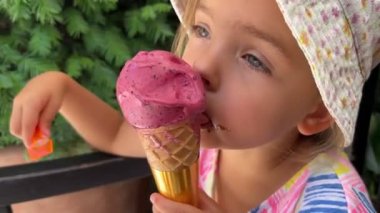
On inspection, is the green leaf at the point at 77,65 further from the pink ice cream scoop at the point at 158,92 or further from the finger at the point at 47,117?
the pink ice cream scoop at the point at 158,92

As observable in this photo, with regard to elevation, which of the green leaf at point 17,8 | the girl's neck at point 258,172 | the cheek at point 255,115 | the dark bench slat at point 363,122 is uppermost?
the green leaf at point 17,8

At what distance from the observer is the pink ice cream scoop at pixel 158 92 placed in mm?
726

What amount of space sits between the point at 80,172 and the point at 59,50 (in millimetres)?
375

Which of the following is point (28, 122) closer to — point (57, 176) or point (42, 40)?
point (57, 176)

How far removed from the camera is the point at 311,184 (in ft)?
3.61

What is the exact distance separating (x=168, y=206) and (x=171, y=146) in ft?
0.32

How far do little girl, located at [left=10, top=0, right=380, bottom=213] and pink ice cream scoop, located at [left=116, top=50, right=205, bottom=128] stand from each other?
0.22 feet

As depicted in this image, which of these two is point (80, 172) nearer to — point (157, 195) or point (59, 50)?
point (157, 195)

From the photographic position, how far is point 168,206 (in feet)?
2.64

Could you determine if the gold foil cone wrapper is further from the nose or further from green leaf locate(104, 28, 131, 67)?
green leaf locate(104, 28, 131, 67)

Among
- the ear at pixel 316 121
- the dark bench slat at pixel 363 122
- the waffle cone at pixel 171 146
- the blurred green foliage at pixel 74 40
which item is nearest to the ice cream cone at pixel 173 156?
the waffle cone at pixel 171 146

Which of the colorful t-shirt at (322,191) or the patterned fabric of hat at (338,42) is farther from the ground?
the patterned fabric of hat at (338,42)

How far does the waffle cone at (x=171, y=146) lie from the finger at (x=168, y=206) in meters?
0.05

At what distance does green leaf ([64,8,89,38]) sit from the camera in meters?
1.21
